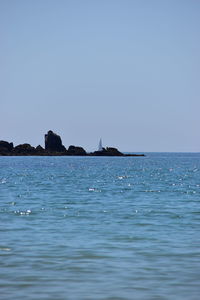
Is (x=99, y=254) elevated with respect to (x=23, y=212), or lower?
lower

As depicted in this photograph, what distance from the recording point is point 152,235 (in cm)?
2072

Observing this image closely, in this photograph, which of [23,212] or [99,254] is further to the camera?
[23,212]

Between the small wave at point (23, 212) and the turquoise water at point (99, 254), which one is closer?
the turquoise water at point (99, 254)

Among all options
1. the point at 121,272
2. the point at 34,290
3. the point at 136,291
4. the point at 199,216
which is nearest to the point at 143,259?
the point at 121,272

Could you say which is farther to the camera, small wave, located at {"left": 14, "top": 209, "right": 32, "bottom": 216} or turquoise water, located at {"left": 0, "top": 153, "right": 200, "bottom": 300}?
small wave, located at {"left": 14, "top": 209, "right": 32, "bottom": 216}

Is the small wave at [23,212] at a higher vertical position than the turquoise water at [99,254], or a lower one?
higher

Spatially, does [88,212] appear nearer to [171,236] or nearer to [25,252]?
[171,236]

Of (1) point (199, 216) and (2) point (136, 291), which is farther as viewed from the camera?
(1) point (199, 216)

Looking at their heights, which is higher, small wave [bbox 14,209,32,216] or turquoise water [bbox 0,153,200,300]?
small wave [bbox 14,209,32,216]

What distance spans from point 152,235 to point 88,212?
9.49 meters

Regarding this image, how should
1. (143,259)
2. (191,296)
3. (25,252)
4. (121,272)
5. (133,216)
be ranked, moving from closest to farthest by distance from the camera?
(191,296) → (121,272) → (143,259) → (25,252) → (133,216)

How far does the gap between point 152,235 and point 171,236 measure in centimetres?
77

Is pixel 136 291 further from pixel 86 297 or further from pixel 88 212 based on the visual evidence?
pixel 88 212

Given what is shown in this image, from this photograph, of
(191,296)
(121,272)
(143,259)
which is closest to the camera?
(191,296)
